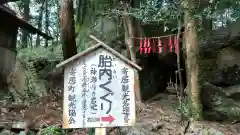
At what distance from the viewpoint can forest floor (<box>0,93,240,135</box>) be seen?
24.0 ft

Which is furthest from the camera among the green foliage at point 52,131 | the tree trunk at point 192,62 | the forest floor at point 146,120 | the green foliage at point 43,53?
the green foliage at point 43,53

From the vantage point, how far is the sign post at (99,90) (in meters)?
4.41

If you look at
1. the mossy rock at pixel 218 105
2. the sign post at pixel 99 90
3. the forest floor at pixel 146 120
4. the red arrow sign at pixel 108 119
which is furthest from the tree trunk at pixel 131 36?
the red arrow sign at pixel 108 119

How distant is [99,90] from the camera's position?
453 cm

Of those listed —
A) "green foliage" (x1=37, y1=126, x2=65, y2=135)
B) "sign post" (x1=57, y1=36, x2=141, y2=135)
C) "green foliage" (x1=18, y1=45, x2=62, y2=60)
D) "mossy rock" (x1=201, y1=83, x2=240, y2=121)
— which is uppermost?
"green foliage" (x1=18, y1=45, x2=62, y2=60)

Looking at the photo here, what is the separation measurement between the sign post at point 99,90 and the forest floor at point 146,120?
2778 millimetres

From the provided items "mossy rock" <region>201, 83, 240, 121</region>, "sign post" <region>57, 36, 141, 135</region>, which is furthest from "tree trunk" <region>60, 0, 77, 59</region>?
"mossy rock" <region>201, 83, 240, 121</region>

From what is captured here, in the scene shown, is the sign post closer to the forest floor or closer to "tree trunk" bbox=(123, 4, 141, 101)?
the forest floor

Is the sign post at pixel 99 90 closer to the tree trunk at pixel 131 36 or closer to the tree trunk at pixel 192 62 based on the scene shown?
the tree trunk at pixel 192 62

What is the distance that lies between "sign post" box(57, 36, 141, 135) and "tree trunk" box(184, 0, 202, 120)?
3.61 metres

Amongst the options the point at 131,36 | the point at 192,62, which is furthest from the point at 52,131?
the point at 131,36

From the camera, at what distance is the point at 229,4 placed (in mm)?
11078

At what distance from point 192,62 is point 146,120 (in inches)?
80.7

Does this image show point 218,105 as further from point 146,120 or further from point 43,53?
point 43,53
